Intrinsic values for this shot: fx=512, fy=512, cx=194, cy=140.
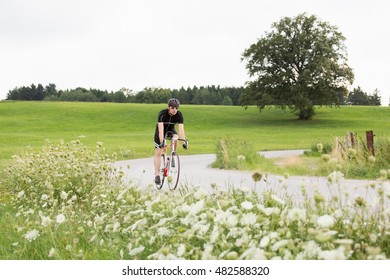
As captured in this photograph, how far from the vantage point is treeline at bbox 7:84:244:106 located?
112 meters

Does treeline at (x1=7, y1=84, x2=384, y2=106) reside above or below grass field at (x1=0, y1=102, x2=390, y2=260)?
above

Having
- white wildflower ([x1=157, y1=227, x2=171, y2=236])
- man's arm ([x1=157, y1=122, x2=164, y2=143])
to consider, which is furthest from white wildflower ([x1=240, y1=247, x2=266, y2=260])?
man's arm ([x1=157, y1=122, x2=164, y2=143])

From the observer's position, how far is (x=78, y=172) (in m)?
9.20

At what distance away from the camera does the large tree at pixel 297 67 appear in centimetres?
5588

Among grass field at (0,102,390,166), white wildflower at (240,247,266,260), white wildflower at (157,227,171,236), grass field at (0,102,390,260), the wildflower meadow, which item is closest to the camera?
white wildflower at (240,247,266,260)

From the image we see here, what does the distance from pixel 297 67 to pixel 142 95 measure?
59.0m

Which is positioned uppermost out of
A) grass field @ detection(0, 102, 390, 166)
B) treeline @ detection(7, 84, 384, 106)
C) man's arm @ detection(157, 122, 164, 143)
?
treeline @ detection(7, 84, 384, 106)

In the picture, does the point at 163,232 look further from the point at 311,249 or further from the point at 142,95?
the point at 142,95

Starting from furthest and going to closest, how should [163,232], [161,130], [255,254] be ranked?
[161,130]
[163,232]
[255,254]

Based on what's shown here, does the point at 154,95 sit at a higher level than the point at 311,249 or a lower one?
higher

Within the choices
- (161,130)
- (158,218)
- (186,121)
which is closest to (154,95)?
(186,121)

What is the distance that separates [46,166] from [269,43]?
163 feet

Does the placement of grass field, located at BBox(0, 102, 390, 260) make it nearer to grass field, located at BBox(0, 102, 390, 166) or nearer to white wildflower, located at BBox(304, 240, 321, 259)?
white wildflower, located at BBox(304, 240, 321, 259)

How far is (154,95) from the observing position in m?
112
